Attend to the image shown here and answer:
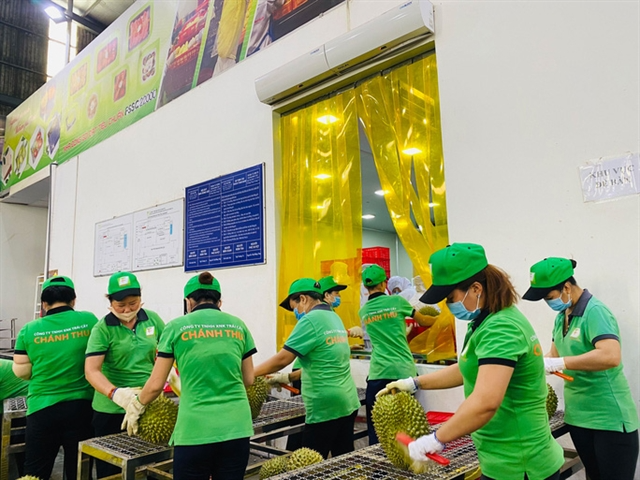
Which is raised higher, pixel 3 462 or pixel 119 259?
pixel 119 259

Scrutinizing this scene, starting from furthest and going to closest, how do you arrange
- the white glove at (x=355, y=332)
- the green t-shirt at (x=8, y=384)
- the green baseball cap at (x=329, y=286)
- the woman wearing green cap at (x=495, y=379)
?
the white glove at (x=355, y=332) → the green baseball cap at (x=329, y=286) → the green t-shirt at (x=8, y=384) → the woman wearing green cap at (x=495, y=379)

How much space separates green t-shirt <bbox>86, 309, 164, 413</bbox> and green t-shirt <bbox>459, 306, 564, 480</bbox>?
1517mm

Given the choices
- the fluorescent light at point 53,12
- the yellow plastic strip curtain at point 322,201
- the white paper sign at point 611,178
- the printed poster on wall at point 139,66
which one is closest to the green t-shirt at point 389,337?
the yellow plastic strip curtain at point 322,201

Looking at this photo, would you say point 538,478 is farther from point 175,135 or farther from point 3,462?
point 175,135

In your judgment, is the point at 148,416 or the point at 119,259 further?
the point at 119,259

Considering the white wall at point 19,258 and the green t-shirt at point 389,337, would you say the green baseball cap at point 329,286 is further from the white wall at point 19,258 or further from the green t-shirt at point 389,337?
the white wall at point 19,258

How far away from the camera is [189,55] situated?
14.5 ft

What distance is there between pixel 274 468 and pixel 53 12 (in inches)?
270

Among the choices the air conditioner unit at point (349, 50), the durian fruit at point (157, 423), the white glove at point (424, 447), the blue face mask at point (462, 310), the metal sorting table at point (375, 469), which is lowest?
the metal sorting table at point (375, 469)

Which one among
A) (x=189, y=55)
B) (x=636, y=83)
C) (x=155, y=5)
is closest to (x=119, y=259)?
(x=189, y=55)

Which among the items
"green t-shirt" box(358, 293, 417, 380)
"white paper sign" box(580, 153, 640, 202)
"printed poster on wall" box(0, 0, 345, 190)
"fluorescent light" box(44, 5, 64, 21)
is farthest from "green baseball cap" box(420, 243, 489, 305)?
"fluorescent light" box(44, 5, 64, 21)

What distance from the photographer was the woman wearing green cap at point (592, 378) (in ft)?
5.23

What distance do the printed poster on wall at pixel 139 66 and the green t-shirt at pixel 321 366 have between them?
2253 mm

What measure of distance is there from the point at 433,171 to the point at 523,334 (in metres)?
1.70
